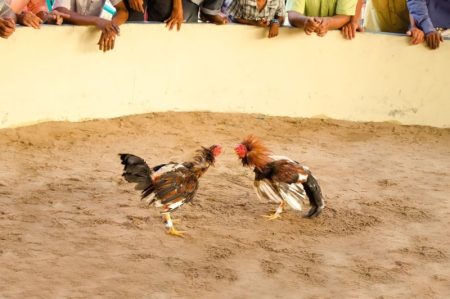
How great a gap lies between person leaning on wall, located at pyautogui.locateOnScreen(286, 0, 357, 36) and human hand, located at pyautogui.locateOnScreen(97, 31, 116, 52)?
5.78 feet

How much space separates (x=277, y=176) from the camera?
18.0 ft

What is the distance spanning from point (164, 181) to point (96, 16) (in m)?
3.08

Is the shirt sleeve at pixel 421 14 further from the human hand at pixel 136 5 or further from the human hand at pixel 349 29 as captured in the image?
the human hand at pixel 136 5

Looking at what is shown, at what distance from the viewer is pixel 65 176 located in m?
6.48

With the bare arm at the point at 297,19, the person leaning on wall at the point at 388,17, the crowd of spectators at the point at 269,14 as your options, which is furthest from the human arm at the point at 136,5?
the person leaning on wall at the point at 388,17

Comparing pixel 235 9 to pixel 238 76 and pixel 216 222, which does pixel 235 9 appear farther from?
pixel 216 222

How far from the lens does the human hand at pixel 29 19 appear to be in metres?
7.15

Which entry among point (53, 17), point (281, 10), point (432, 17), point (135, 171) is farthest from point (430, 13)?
point (135, 171)

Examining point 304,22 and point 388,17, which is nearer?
point 304,22

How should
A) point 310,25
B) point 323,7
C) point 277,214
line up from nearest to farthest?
1. point 277,214
2. point 310,25
3. point 323,7

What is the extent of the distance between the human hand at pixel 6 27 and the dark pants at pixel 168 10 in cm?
122

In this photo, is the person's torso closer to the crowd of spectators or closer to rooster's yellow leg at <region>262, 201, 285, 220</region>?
the crowd of spectators

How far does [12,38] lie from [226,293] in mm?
3470

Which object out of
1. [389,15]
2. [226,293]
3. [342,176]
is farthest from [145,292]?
[389,15]
